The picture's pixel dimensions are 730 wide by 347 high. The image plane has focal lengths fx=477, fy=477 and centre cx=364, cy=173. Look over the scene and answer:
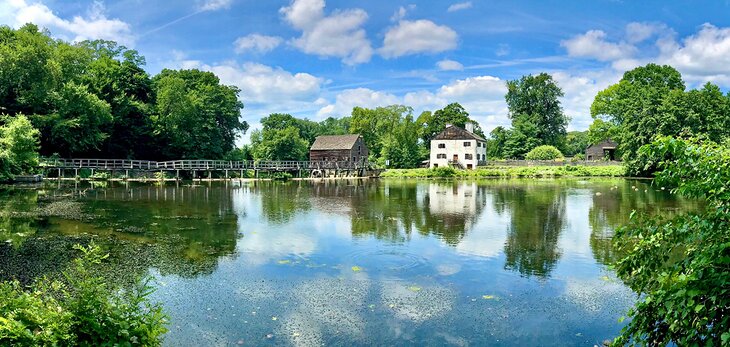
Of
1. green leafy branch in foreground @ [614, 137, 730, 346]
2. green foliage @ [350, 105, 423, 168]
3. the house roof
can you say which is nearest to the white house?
green foliage @ [350, 105, 423, 168]

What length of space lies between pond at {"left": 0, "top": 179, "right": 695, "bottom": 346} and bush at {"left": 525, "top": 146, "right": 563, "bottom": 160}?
45626 millimetres

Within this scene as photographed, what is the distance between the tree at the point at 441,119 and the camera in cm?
8219

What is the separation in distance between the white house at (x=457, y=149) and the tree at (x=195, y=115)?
96.9ft

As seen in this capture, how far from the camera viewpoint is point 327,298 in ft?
34.2

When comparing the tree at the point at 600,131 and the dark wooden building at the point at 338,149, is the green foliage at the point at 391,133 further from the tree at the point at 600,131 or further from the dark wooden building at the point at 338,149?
the tree at the point at 600,131

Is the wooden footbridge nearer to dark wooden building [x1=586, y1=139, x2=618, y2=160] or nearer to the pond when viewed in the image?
the pond

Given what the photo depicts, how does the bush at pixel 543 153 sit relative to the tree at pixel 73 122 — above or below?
below

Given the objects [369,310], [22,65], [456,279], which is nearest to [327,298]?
[369,310]

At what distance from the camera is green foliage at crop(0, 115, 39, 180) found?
32.8 m

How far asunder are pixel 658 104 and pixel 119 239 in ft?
184

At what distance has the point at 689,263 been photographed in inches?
150

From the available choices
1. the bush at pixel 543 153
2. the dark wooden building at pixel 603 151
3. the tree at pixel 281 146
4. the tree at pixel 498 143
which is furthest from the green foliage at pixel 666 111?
the tree at pixel 281 146

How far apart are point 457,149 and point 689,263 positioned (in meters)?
69.5

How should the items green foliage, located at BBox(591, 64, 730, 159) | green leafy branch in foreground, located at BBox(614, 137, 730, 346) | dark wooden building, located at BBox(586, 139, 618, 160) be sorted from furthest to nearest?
dark wooden building, located at BBox(586, 139, 618, 160) → green foliage, located at BBox(591, 64, 730, 159) → green leafy branch in foreground, located at BBox(614, 137, 730, 346)
